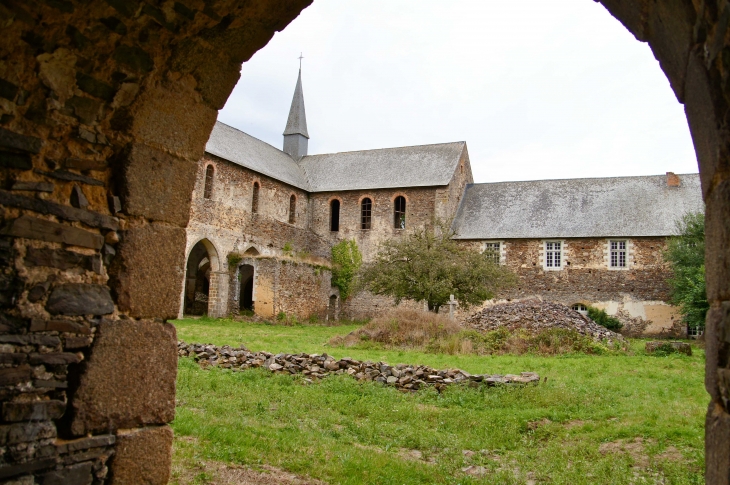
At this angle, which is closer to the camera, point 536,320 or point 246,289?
point 536,320

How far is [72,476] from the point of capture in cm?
331

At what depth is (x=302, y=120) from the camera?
122 feet

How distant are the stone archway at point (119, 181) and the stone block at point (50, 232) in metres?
0.01

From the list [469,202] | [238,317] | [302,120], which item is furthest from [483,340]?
[302,120]

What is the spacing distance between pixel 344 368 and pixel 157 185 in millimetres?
6946

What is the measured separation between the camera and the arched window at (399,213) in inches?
1206

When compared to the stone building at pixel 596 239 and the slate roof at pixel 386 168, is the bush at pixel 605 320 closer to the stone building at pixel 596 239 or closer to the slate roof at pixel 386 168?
the stone building at pixel 596 239

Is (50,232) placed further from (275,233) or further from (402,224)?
(402,224)

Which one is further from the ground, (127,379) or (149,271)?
(149,271)

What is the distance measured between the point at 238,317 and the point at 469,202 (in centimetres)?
1370

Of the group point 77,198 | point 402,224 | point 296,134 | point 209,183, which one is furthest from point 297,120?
point 77,198

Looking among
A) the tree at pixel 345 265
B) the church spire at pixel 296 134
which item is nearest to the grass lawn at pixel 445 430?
the tree at pixel 345 265

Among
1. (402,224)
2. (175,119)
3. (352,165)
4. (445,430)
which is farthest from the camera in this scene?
(352,165)

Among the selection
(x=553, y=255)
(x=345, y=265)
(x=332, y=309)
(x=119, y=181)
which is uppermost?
(x=553, y=255)
